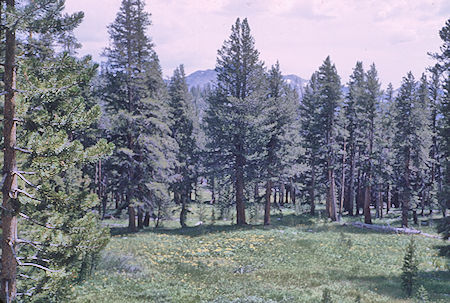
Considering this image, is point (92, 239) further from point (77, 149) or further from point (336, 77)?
point (336, 77)

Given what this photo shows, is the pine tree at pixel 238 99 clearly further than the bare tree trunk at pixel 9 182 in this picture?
Yes

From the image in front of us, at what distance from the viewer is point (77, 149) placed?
780cm

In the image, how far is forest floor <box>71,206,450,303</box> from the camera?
42.3 ft

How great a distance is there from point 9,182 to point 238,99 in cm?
2155

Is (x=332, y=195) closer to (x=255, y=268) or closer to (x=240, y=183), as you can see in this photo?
(x=240, y=183)

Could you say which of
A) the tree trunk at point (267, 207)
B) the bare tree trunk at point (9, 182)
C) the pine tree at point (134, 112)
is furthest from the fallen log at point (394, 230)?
the bare tree trunk at point (9, 182)

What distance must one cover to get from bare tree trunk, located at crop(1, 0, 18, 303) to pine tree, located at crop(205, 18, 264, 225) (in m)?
20.6

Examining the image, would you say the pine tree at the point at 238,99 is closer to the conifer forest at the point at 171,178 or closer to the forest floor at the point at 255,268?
the conifer forest at the point at 171,178

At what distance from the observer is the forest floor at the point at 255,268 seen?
12883mm

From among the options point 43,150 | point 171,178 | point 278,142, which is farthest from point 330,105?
point 43,150

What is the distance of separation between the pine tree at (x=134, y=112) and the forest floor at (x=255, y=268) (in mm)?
3392

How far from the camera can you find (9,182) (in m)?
7.25

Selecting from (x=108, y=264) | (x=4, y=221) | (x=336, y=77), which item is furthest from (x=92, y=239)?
(x=336, y=77)

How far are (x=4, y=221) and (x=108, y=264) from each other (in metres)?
9.25
